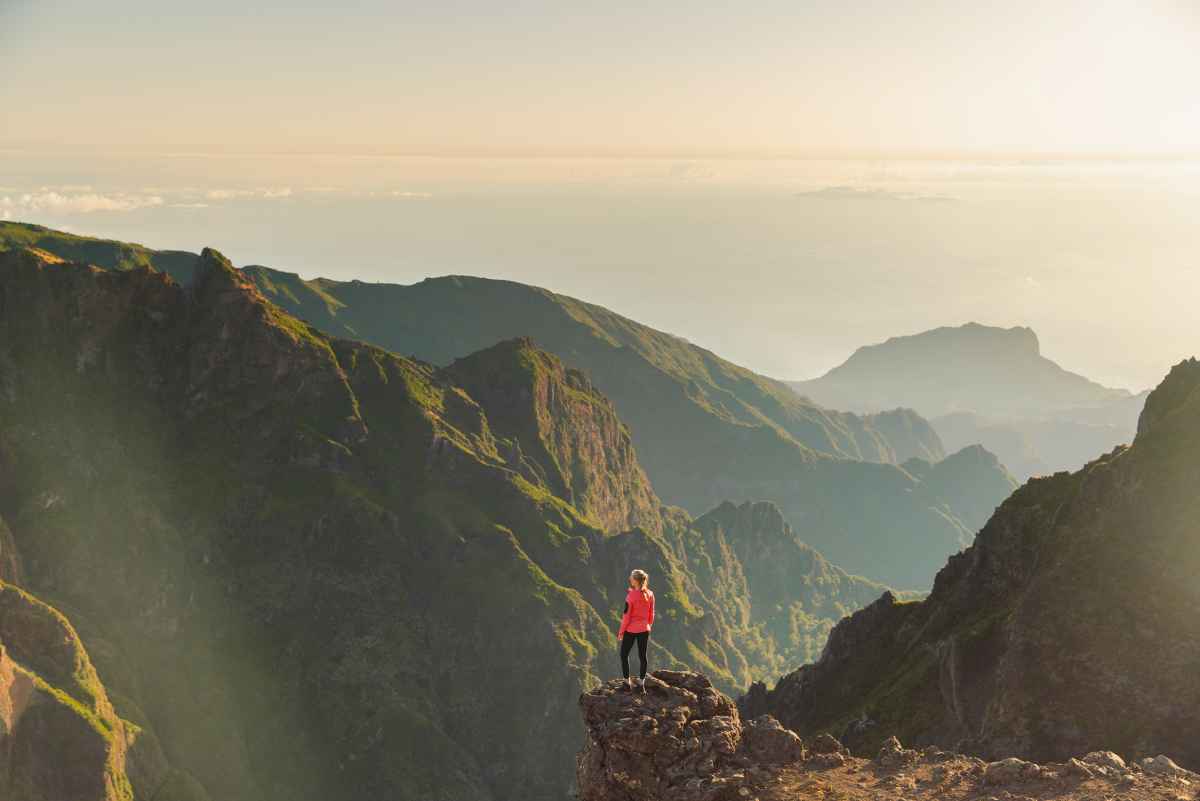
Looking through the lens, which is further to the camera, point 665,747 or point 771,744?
point 771,744

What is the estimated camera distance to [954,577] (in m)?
130

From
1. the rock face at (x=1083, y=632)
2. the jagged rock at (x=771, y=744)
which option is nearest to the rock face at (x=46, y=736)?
the rock face at (x=1083, y=632)

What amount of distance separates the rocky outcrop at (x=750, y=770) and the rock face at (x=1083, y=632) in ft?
70.0

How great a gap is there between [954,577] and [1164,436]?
47016mm

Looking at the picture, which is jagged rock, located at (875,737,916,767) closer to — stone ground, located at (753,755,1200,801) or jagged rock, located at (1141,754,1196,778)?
stone ground, located at (753,755,1200,801)

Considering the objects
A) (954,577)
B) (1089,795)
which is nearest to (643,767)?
(1089,795)

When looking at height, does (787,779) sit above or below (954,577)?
above

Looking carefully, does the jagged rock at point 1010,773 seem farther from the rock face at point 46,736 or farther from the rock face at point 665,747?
the rock face at point 46,736

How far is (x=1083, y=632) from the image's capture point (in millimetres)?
76375

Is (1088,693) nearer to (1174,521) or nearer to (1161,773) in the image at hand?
(1174,521)

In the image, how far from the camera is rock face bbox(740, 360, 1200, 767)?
69438 millimetres

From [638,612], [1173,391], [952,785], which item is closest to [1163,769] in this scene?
[952,785]

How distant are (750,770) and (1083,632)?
137 feet

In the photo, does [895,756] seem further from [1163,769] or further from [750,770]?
[1163,769]
